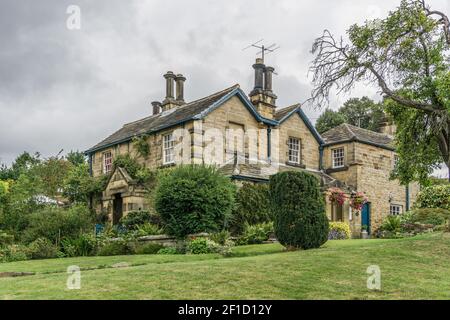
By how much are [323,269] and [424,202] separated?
1993 cm

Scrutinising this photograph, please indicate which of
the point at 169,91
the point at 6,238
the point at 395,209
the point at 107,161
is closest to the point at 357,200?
the point at 395,209

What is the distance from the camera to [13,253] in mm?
18141

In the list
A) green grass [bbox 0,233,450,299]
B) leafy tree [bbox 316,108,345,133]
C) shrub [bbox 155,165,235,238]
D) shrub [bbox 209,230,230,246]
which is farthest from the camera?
leafy tree [bbox 316,108,345,133]

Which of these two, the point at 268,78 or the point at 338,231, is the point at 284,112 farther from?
the point at 338,231

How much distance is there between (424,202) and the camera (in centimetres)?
2806

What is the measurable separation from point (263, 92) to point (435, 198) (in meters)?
11.0

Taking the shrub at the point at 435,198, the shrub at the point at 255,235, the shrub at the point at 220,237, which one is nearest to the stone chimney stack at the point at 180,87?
the shrub at the point at 255,235

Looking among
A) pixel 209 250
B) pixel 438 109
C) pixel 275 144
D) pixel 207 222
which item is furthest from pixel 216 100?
pixel 438 109

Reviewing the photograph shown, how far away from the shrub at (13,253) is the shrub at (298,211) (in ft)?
30.3

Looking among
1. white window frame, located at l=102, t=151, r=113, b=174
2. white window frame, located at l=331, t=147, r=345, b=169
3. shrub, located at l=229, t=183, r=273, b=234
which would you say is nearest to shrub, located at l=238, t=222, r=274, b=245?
shrub, located at l=229, t=183, r=273, b=234

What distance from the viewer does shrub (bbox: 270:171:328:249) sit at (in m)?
14.6

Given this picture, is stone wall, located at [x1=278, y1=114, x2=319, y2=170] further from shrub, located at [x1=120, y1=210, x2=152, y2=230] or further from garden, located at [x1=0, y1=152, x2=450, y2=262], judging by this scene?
shrub, located at [x1=120, y1=210, x2=152, y2=230]

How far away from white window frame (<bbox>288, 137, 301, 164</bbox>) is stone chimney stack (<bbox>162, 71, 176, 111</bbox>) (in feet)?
24.0

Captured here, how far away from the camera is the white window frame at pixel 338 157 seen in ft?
102
